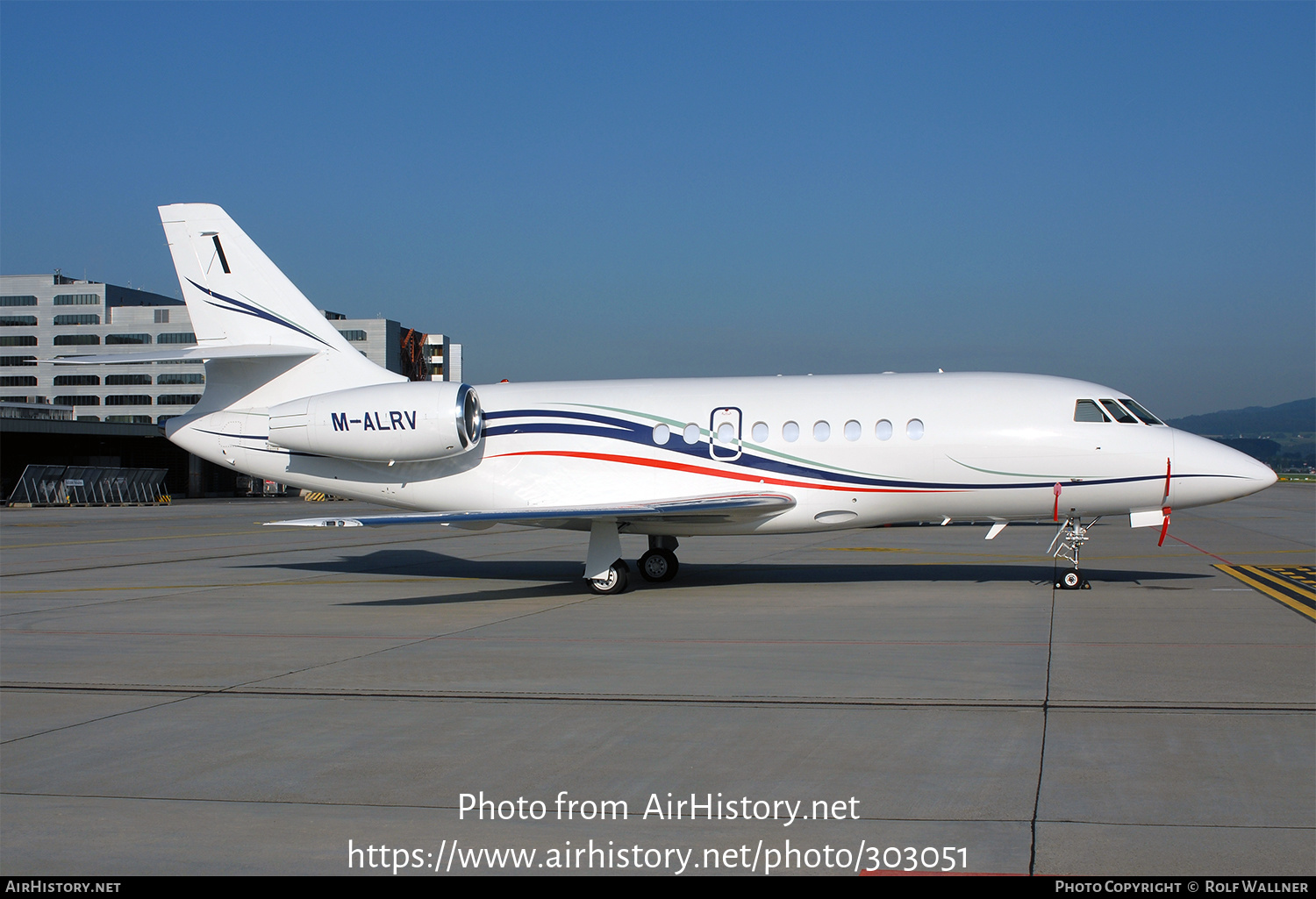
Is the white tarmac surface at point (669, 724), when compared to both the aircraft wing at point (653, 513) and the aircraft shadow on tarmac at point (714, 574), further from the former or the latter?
the aircraft wing at point (653, 513)

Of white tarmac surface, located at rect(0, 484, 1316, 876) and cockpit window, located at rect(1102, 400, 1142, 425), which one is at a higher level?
cockpit window, located at rect(1102, 400, 1142, 425)

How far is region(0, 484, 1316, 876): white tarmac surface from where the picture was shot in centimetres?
557

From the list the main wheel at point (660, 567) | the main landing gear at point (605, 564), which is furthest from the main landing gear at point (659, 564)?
the main landing gear at point (605, 564)

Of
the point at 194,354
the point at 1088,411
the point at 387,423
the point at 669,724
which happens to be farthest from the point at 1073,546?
the point at 194,354

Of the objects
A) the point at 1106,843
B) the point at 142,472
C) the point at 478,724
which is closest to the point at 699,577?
the point at 478,724

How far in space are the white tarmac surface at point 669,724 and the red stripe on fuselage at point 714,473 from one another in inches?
63.6

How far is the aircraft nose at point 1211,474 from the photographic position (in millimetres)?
15359

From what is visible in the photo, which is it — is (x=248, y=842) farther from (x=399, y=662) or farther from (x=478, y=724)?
(x=399, y=662)

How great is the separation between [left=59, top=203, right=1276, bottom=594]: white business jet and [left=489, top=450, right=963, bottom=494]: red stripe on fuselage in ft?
0.10

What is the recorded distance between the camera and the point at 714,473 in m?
16.8

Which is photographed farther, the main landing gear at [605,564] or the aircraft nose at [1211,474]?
the main landing gear at [605,564]

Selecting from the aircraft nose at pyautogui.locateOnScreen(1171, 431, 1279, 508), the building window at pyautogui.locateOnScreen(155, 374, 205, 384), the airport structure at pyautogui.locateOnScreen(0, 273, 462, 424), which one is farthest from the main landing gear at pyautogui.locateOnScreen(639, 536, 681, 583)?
the building window at pyautogui.locateOnScreen(155, 374, 205, 384)

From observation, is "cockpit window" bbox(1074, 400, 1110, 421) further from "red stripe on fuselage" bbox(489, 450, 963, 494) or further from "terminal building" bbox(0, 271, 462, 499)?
"terminal building" bbox(0, 271, 462, 499)

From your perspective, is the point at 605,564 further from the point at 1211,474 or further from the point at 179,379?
the point at 179,379
